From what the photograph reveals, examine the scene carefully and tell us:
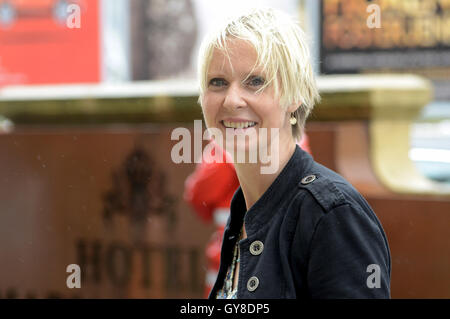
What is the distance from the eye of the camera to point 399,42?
280 cm

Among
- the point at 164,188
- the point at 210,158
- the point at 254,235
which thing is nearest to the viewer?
the point at 254,235

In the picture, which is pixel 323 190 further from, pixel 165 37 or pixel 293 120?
pixel 165 37

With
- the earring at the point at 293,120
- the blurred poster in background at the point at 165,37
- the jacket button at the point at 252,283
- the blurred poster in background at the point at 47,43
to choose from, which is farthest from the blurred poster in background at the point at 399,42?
the jacket button at the point at 252,283

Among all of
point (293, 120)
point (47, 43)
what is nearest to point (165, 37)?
point (47, 43)

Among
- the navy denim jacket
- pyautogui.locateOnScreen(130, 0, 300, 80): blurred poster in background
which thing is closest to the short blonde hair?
the navy denim jacket

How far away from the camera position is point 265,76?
72cm

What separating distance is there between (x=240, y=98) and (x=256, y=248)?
0.66 ft

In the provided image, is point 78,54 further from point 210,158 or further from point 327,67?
point 210,158

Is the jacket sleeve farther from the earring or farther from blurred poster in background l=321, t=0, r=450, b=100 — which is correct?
blurred poster in background l=321, t=0, r=450, b=100

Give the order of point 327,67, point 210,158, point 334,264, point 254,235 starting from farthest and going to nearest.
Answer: point 327,67 → point 210,158 → point 254,235 → point 334,264

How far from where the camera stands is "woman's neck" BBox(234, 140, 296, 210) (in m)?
0.78

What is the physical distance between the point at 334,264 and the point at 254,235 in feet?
0.46

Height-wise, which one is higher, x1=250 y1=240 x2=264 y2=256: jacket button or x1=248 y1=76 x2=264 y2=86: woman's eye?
x1=248 y1=76 x2=264 y2=86: woman's eye

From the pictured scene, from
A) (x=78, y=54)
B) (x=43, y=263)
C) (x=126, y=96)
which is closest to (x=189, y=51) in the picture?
(x=78, y=54)
